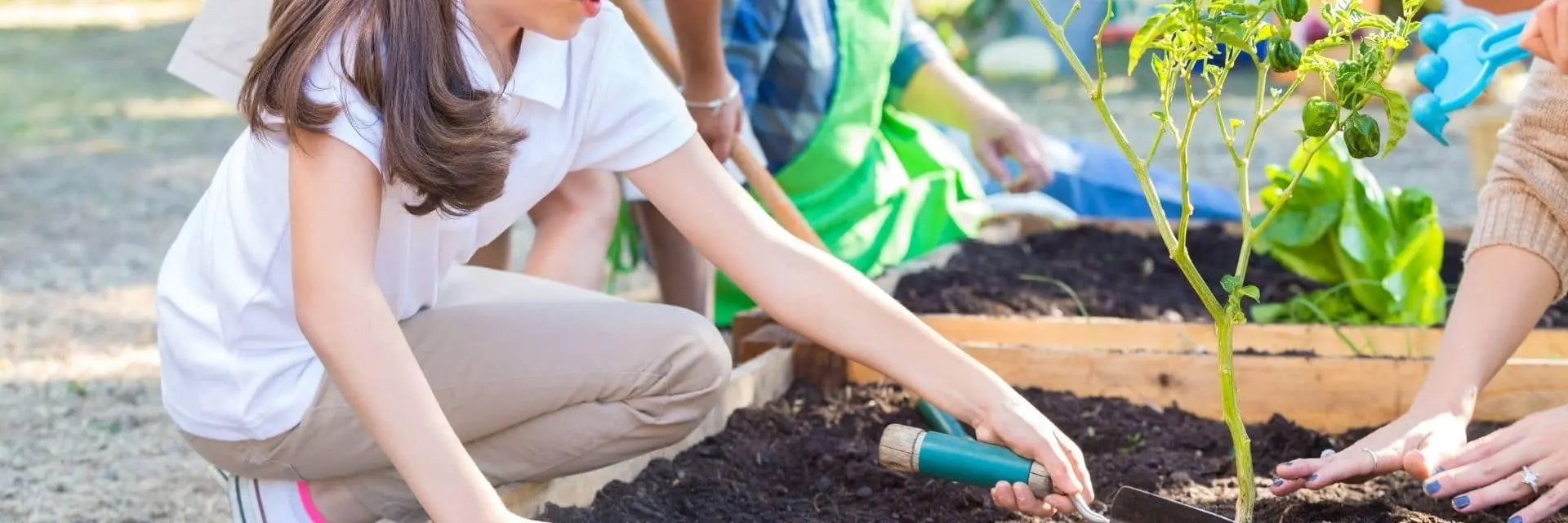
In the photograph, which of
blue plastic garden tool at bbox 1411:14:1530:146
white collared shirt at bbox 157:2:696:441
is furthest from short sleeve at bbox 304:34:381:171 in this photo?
blue plastic garden tool at bbox 1411:14:1530:146

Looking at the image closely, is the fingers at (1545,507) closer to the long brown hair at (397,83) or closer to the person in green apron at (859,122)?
the long brown hair at (397,83)

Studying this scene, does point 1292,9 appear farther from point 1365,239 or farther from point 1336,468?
point 1365,239

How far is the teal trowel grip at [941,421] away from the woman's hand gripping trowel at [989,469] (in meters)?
0.42

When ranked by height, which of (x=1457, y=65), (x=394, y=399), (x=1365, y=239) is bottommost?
(x=394, y=399)

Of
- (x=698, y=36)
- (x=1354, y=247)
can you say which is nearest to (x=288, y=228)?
(x=698, y=36)

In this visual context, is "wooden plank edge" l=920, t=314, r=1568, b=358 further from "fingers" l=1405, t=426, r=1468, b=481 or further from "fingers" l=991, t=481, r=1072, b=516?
"fingers" l=991, t=481, r=1072, b=516

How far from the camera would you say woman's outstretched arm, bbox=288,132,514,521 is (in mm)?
1422

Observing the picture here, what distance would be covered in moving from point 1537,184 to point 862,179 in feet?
5.38

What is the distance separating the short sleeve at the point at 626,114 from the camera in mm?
1794

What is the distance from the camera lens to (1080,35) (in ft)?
25.4

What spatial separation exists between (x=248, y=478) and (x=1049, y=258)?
193 cm

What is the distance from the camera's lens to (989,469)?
1.59 meters

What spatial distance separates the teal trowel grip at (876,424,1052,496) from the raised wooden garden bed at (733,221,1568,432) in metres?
0.78

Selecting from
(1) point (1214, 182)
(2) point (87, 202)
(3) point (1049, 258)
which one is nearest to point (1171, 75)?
(3) point (1049, 258)
